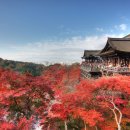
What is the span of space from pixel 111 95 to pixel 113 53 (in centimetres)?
1556

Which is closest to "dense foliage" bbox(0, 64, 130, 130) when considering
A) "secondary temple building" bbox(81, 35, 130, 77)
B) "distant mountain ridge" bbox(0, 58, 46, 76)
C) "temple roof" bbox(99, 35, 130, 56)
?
"secondary temple building" bbox(81, 35, 130, 77)

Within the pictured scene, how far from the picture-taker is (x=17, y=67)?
412 ft

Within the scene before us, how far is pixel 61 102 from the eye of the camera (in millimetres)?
24109

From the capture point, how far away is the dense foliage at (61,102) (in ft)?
66.6

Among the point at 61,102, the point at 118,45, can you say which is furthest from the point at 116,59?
the point at 61,102

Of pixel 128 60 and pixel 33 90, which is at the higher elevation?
pixel 128 60

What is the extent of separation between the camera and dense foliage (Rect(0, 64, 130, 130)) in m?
20.3

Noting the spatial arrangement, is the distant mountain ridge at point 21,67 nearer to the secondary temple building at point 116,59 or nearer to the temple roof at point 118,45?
the secondary temple building at point 116,59

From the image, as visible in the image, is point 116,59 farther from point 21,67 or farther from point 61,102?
point 21,67

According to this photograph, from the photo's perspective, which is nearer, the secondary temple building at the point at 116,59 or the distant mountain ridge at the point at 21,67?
the secondary temple building at the point at 116,59

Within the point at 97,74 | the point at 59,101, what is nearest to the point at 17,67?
the point at 97,74

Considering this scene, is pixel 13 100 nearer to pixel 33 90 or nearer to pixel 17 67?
pixel 33 90

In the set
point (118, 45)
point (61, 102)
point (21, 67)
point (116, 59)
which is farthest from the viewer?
point (21, 67)

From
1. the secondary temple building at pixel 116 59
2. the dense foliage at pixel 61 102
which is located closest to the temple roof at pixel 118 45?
the secondary temple building at pixel 116 59
